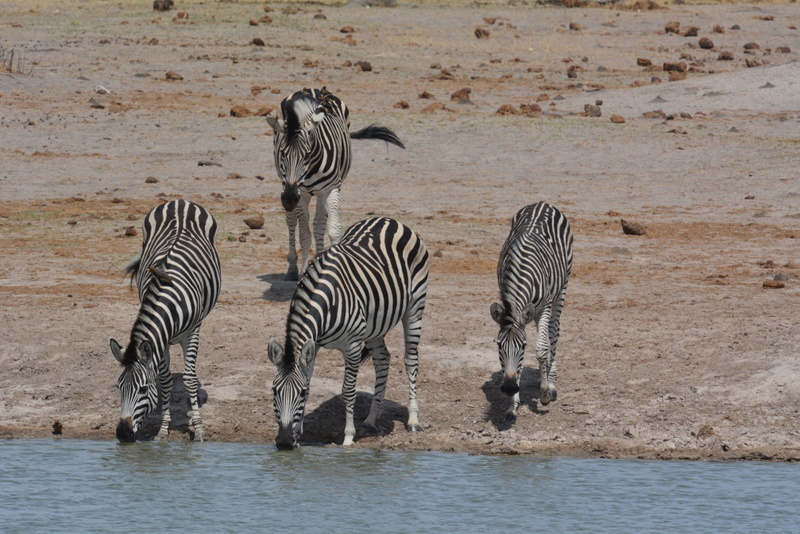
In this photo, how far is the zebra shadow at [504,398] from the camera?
31.2 feet

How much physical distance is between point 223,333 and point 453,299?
2730 millimetres

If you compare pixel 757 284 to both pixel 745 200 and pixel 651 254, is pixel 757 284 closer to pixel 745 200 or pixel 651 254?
pixel 651 254

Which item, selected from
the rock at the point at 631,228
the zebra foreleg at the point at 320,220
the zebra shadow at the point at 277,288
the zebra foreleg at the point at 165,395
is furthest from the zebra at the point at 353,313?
the rock at the point at 631,228

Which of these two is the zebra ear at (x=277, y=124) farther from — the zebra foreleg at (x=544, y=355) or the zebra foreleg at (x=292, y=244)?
the zebra foreleg at (x=544, y=355)

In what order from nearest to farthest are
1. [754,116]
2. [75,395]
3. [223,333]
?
1. [75,395]
2. [223,333]
3. [754,116]

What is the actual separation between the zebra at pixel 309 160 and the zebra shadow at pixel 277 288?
0.17 metres

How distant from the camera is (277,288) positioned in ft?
42.5

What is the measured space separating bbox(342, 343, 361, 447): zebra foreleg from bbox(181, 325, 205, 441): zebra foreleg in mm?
1156

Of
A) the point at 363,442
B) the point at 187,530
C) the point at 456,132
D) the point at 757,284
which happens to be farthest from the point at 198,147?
the point at 187,530

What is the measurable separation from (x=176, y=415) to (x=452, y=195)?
33.2 ft

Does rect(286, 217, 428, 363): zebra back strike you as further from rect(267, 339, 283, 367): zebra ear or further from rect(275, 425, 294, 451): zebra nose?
rect(275, 425, 294, 451): zebra nose

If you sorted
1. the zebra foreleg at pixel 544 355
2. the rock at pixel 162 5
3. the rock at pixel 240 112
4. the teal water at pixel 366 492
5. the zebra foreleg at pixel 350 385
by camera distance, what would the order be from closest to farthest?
the teal water at pixel 366 492 → the zebra foreleg at pixel 350 385 → the zebra foreleg at pixel 544 355 → the rock at pixel 240 112 → the rock at pixel 162 5

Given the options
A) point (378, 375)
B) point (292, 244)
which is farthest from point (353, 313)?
point (292, 244)

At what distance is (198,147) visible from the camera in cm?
2139
